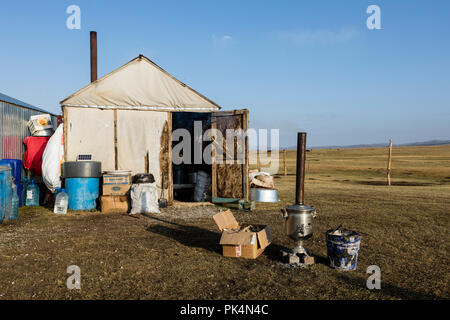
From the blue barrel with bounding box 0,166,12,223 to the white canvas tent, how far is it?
220 cm

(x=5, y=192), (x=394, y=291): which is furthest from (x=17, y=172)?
(x=394, y=291)

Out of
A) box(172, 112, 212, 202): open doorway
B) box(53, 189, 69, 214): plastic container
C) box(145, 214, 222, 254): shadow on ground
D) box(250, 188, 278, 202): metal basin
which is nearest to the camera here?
box(145, 214, 222, 254): shadow on ground

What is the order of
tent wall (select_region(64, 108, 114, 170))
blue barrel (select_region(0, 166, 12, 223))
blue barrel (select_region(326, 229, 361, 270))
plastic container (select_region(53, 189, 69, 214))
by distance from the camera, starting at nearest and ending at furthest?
blue barrel (select_region(326, 229, 361, 270)), blue barrel (select_region(0, 166, 12, 223)), plastic container (select_region(53, 189, 69, 214)), tent wall (select_region(64, 108, 114, 170))

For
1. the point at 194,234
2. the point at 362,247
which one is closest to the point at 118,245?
the point at 194,234

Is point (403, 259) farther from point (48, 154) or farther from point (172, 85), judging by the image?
point (48, 154)

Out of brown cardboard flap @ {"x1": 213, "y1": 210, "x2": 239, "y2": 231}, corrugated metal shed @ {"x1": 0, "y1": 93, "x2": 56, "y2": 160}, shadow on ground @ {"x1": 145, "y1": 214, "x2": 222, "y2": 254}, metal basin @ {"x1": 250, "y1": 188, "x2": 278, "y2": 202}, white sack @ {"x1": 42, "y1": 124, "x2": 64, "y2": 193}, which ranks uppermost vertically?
corrugated metal shed @ {"x1": 0, "y1": 93, "x2": 56, "y2": 160}

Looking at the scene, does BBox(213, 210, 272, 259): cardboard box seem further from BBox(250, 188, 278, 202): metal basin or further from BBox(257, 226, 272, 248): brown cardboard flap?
BBox(250, 188, 278, 202): metal basin

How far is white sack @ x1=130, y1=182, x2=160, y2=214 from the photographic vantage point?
31.0 ft

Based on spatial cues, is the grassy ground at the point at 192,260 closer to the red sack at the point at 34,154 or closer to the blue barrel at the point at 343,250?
the blue barrel at the point at 343,250

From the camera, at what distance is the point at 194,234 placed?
7.18 m

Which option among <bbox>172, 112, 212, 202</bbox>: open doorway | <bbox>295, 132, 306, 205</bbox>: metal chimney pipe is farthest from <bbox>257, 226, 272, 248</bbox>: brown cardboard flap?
<bbox>172, 112, 212, 202</bbox>: open doorway

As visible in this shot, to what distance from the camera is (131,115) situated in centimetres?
1052

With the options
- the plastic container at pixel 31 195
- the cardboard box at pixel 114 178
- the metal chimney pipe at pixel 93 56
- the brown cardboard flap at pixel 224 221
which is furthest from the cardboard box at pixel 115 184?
the metal chimney pipe at pixel 93 56
